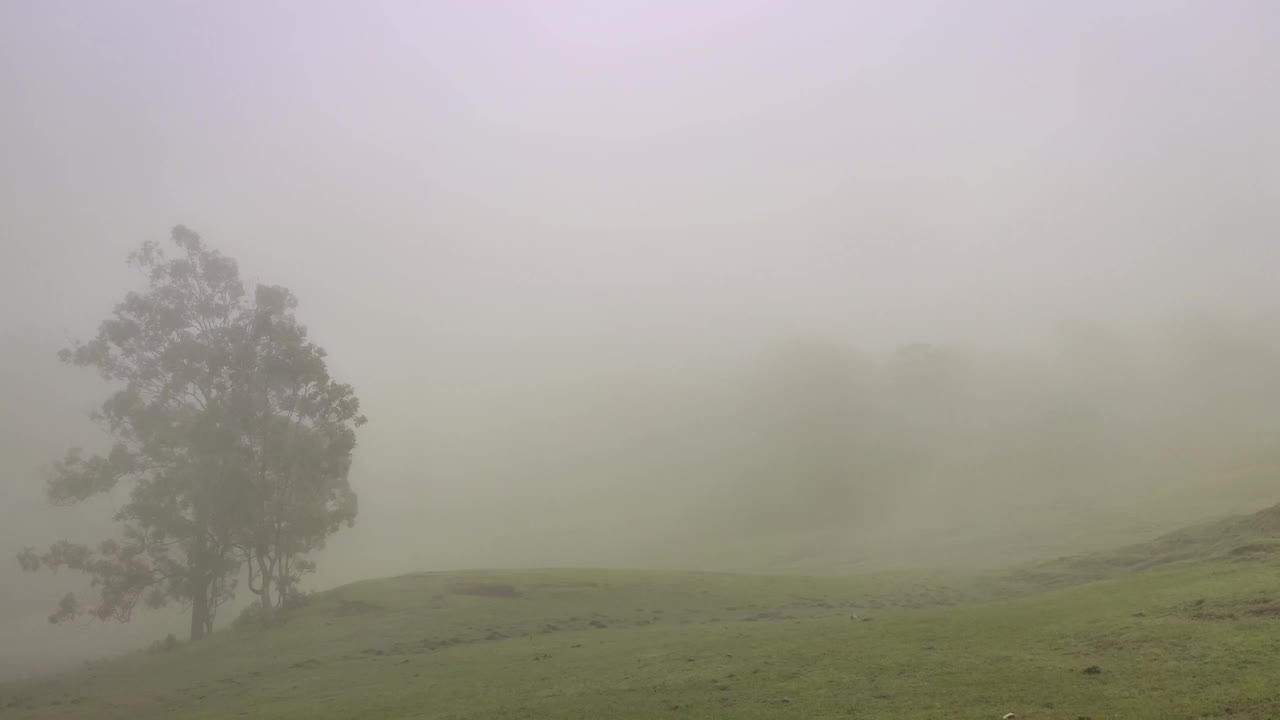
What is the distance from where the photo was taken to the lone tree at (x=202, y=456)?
152 ft

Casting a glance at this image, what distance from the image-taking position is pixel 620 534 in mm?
126562

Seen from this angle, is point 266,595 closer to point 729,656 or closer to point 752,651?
point 729,656

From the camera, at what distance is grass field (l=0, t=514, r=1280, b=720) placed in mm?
16672

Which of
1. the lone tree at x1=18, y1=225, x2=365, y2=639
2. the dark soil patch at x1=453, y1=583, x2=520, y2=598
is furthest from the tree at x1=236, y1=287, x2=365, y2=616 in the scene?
the dark soil patch at x1=453, y1=583, x2=520, y2=598

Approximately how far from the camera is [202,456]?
46.7m

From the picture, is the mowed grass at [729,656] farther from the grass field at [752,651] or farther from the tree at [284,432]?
the tree at [284,432]

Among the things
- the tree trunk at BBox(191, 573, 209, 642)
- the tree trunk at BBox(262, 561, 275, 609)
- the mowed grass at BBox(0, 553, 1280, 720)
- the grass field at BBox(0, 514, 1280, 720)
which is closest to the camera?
the mowed grass at BBox(0, 553, 1280, 720)

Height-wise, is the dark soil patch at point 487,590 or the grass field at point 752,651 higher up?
the dark soil patch at point 487,590

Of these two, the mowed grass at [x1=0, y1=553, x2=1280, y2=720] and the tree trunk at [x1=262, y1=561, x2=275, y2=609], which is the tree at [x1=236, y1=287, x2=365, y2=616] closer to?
the tree trunk at [x1=262, y1=561, x2=275, y2=609]

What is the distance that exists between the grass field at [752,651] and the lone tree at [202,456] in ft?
23.8

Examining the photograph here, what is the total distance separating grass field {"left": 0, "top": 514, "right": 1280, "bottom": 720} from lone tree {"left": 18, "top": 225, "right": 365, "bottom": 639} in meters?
7.25

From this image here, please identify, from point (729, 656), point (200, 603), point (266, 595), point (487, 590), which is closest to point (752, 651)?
point (729, 656)

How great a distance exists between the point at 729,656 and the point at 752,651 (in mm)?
862

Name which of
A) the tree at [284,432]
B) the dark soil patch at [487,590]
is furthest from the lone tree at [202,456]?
the dark soil patch at [487,590]
